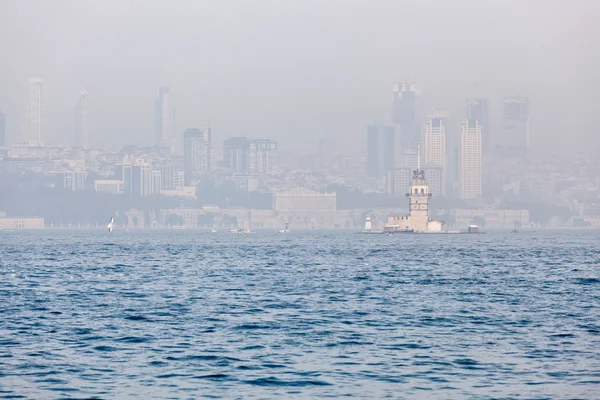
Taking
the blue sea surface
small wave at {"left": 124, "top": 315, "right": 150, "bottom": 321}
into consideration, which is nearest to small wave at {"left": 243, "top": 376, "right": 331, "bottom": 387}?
the blue sea surface

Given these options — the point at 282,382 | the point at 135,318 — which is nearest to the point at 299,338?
the point at 282,382

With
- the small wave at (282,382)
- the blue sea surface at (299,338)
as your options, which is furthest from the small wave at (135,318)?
the small wave at (282,382)

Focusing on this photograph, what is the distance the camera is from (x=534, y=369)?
31062mm

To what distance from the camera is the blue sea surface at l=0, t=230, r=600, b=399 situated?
28.7 meters

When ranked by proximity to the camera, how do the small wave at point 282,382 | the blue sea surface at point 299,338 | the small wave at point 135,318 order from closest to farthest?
the blue sea surface at point 299,338 < the small wave at point 282,382 < the small wave at point 135,318

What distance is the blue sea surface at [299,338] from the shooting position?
28.7 metres

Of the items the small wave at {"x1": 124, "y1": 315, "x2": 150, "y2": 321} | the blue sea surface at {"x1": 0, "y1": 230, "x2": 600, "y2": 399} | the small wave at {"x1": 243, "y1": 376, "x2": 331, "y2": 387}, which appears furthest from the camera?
the small wave at {"x1": 124, "y1": 315, "x2": 150, "y2": 321}

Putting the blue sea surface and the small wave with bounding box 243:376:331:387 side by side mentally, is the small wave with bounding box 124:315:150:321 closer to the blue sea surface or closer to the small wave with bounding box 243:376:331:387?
the blue sea surface

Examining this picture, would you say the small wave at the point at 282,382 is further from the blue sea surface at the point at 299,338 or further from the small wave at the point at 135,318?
the small wave at the point at 135,318

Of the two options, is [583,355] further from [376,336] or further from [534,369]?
[376,336]

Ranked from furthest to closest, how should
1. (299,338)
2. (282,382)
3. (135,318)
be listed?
(135,318)
(299,338)
(282,382)

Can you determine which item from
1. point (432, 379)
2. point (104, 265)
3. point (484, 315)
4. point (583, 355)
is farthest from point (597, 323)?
point (104, 265)

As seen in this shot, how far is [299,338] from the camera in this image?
37438 mm

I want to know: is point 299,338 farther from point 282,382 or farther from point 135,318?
point 135,318
